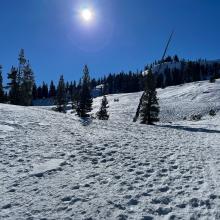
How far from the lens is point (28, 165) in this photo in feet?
32.1

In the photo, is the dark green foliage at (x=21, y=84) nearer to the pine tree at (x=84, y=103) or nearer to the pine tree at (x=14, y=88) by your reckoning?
the pine tree at (x=14, y=88)

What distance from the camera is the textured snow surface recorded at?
6.86 metres

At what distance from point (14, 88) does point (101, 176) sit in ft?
156

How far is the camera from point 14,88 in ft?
173

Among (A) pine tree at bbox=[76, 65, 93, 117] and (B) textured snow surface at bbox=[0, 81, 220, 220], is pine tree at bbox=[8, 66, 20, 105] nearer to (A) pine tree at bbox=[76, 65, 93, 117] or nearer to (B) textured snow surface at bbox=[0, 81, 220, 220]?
(A) pine tree at bbox=[76, 65, 93, 117]

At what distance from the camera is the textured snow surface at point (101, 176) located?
6855 mm

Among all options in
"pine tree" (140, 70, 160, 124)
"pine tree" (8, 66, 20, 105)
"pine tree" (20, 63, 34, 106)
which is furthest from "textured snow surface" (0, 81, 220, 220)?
"pine tree" (20, 63, 34, 106)

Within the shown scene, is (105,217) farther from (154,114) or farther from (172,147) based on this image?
(154,114)

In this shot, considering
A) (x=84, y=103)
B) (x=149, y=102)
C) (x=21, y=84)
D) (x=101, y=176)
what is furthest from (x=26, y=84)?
(x=101, y=176)

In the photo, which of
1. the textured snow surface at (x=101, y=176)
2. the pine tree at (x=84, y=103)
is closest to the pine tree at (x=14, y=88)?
the pine tree at (x=84, y=103)

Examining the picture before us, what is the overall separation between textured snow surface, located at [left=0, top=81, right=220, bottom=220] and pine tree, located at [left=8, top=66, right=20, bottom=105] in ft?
118

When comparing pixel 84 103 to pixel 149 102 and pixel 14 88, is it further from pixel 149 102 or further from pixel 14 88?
pixel 14 88

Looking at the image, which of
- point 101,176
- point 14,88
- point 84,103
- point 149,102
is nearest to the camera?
point 101,176

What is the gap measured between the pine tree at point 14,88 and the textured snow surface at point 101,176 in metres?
35.8
